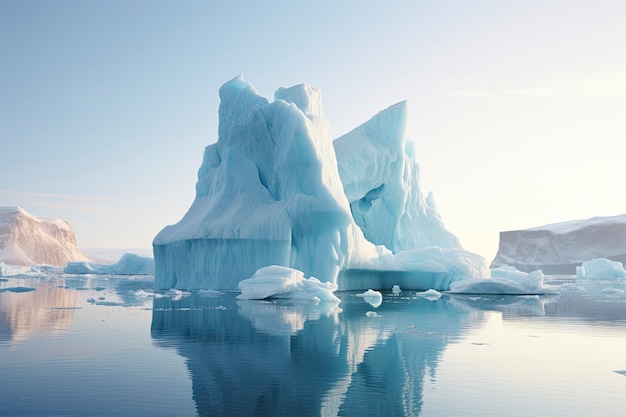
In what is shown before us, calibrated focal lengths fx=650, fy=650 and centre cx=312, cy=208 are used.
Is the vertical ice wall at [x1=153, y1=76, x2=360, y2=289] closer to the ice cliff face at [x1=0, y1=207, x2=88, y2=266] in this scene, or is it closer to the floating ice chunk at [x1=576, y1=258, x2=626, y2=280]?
the floating ice chunk at [x1=576, y1=258, x2=626, y2=280]

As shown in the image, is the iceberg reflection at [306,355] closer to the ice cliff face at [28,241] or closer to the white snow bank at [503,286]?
the white snow bank at [503,286]

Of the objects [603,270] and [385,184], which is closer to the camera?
[385,184]

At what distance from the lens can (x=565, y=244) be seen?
262 ft

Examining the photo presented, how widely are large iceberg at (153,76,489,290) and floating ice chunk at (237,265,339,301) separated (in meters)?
3.77

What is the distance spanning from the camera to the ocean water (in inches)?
254

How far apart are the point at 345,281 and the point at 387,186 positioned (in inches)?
299

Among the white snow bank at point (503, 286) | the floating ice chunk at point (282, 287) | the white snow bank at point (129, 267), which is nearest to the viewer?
the floating ice chunk at point (282, 287)

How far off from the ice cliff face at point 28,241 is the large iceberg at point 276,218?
205ft

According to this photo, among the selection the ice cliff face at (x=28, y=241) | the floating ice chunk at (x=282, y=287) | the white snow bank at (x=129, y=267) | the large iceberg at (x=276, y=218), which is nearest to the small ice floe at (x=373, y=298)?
the floating ice chunk at (x=282, y=287)

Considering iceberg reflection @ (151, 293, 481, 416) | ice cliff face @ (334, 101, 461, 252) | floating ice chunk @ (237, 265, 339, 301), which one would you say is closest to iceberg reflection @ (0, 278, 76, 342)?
iceberg reflection @ (151, 293, 481, 416)

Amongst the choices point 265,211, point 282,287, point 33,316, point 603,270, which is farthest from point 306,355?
point 603,270

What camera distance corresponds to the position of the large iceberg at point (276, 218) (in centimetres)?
2547

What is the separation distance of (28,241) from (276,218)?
73273mm

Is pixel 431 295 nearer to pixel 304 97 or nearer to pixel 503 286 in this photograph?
pixel 503 286
